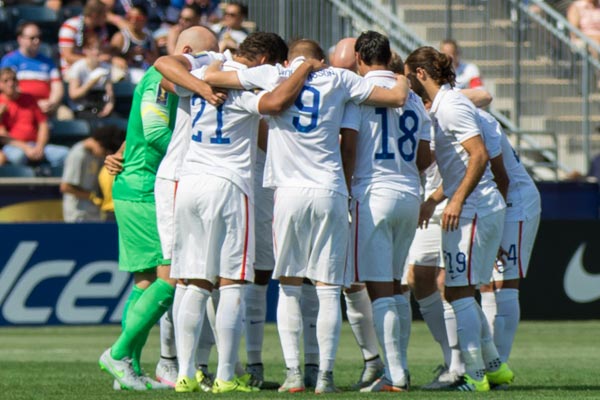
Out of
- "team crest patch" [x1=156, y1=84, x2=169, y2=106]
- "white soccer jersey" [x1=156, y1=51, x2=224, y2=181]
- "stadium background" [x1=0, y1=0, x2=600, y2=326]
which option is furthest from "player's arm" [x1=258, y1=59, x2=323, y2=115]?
"stadium background" [x1=0, y1=0, x2=600, y2=326]

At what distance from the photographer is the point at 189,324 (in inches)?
340

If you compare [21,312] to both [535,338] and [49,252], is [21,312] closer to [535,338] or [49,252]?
[49,252]

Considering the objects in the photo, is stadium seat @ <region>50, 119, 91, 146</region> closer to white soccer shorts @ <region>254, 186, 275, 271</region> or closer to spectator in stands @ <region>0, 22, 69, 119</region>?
spectator in stands @ <region>0, 22, 69, 119</region>

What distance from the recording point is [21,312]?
1526 centimetres

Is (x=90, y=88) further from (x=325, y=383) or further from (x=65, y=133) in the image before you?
(x=325, y=383)

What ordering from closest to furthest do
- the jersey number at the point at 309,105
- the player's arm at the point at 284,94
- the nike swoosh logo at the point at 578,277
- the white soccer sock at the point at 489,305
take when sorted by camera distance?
the player's arm at the point at 284,94, the jersey number at the point at 309,105, the white soccer sock at the point at 489,305, the nike swoosh logo at the point at 578,277

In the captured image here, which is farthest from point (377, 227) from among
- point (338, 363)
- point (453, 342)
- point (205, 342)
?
point (338, 363)

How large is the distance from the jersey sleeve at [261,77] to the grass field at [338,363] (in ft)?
6.15

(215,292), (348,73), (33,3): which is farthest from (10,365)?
(33,3)

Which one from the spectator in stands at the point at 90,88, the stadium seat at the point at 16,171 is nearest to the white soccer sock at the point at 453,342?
the stadium seat at the point at 16,171

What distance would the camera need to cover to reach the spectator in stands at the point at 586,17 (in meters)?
20.4

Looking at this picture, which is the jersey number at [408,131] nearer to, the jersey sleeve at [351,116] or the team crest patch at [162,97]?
the jersey sleeve at [351,116]

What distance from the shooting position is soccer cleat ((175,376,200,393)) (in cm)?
862

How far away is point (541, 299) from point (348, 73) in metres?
8.29
